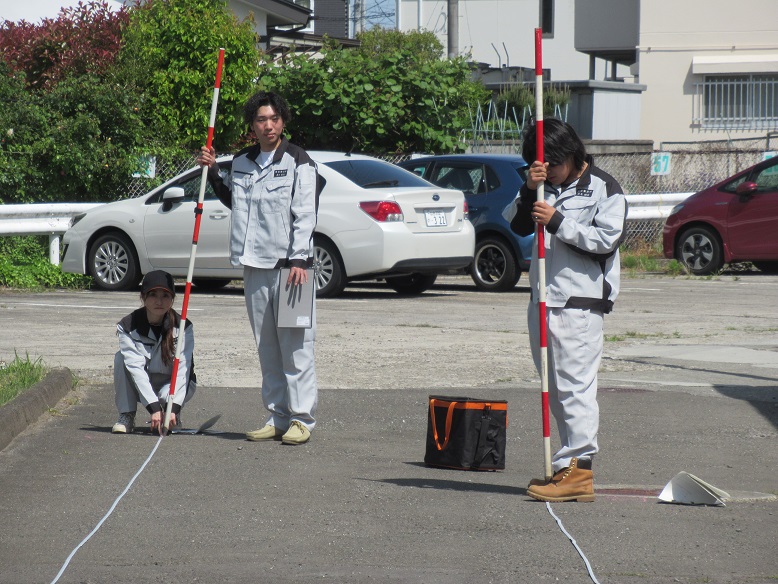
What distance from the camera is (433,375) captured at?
31.7 feet

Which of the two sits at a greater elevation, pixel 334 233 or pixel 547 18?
pixel 547 18

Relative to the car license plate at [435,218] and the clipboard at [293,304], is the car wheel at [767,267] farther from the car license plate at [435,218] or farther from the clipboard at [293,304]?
the clipboard at [293,304]

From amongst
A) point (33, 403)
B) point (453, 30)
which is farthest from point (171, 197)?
point (453, 30)

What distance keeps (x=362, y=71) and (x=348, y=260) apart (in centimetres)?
613

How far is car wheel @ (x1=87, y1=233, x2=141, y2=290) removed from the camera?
15570 mm

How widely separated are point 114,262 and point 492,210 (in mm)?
4495

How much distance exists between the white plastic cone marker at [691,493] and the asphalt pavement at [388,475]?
74 mm

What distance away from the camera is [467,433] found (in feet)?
21.8

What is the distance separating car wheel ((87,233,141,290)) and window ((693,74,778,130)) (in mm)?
22963

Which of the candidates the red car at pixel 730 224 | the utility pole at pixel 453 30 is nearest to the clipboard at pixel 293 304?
the red car at pixel 730 224

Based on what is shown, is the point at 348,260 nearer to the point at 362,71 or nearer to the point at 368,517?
the point at 362,71

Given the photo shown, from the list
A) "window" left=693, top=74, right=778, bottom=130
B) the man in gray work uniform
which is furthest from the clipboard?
"window" left=693, top=74, right=778, bottom=130

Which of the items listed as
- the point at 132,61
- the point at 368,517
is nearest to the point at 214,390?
the point at 368,517

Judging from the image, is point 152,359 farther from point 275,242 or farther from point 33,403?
point 275,242
